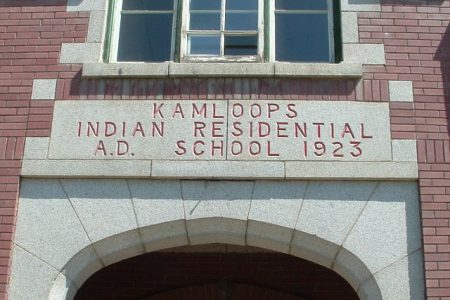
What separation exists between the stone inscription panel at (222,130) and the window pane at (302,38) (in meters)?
0.77

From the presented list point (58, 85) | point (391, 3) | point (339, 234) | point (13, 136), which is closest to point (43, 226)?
point (13, 136)

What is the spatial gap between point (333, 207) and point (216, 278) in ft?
8.55

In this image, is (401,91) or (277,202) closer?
(277,202)

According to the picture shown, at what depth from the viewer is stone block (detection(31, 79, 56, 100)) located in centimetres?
732

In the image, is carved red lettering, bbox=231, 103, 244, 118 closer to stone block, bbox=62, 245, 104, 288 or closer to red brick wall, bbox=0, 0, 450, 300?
red brick wall, bbox=0, 0, 450, 300

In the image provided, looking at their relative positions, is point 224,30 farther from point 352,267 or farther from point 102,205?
point 352,267

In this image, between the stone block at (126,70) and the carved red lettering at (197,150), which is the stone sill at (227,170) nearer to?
the carved red lettering at (197,150)

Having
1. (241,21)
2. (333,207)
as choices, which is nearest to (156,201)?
A: (333,207)

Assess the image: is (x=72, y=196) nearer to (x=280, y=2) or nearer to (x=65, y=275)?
(x=65, y=275)

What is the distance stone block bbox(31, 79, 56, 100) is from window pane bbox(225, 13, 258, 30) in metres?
1.80

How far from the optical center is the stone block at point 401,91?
718cm

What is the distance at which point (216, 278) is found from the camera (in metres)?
9.01

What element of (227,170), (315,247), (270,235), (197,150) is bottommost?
(315,247)

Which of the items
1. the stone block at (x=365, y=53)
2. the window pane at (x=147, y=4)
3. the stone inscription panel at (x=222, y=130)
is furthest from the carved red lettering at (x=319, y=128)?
the window pane at (x=147, y=4)
